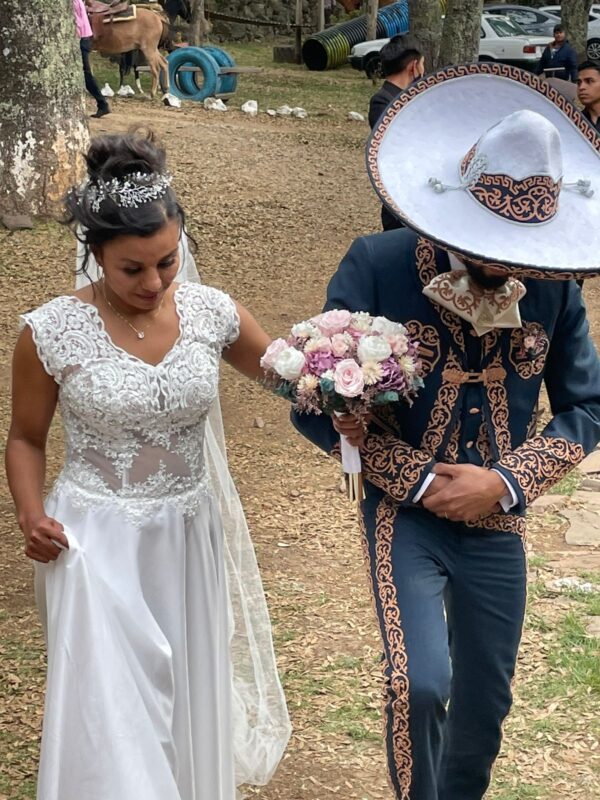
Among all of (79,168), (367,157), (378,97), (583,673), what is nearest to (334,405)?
(367,157)

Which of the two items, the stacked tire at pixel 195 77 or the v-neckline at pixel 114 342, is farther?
the stacked tire at pixel 195 77

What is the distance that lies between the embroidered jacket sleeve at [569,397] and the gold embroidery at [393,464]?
312 mm

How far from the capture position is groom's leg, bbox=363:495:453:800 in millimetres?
3088

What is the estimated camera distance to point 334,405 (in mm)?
3180

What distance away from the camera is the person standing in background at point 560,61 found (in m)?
22.0

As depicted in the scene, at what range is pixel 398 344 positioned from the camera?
10.5 feet

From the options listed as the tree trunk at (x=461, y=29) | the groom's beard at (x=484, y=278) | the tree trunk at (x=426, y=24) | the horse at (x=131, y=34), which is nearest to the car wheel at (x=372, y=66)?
the horse at (x=131, y=34)

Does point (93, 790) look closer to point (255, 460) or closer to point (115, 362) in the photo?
point (115, 362)

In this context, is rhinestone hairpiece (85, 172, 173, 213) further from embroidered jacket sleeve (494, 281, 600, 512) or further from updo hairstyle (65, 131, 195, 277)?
embroidered jacket sleeve (494, 281, 600, 512)

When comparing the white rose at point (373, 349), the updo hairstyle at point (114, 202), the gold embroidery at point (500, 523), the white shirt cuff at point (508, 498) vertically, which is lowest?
the gold embroidery at point (500, 523)

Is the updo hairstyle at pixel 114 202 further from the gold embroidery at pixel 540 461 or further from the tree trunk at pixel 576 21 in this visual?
the tree trunk at pixel 576 21

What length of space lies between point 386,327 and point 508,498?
1.88ft

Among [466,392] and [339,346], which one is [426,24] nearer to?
[466,392]

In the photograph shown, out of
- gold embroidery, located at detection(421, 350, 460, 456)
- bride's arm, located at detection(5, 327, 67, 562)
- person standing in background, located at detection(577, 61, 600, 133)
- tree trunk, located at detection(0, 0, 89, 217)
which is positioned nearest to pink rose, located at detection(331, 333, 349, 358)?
gold embroidery, located at detection(421, 350, 460, 456)
